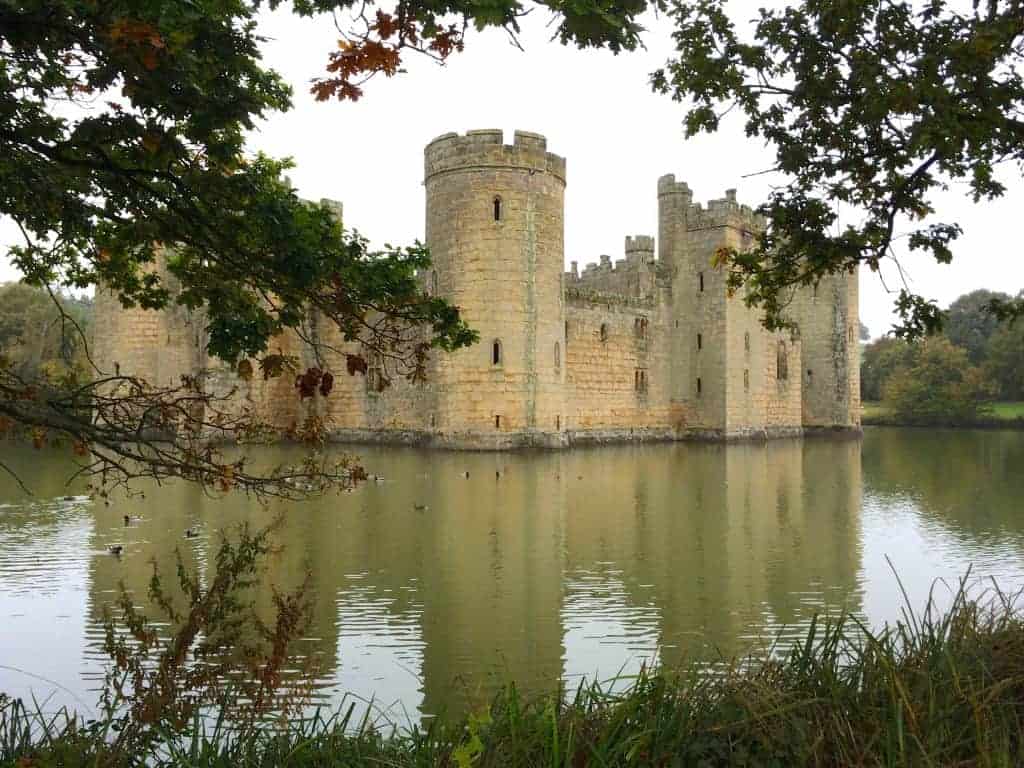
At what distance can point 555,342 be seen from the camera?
2567 cm

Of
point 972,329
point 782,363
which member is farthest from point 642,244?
point 972,329

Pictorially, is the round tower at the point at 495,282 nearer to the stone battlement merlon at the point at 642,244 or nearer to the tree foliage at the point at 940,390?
the stone battlement merlon at the point at 642,244

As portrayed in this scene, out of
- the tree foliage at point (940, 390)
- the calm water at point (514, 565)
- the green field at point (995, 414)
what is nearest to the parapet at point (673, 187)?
the calm water at point (514, 565)

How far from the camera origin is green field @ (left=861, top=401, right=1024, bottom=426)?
4794 centimetres

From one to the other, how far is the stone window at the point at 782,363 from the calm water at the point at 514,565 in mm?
17889

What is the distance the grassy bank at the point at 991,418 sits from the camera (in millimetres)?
47531

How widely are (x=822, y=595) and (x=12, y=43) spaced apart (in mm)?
7129

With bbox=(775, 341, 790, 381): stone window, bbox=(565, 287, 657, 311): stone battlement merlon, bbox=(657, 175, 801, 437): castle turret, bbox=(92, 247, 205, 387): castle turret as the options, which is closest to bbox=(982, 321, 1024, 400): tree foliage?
bbox=(775, 341, 790, 381): stone window

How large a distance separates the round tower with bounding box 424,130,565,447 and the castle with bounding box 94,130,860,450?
40mm

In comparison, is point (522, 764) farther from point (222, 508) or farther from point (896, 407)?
point (896, 407)

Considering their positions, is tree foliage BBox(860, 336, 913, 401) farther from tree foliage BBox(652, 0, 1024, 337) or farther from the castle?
tree foliage BBox(652, 0, 1024, 337)

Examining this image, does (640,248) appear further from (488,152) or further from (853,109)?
(853,109)

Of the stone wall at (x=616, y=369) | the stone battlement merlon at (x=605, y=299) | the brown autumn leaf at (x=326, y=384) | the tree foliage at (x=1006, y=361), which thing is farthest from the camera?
the tree foliage at (x=1006, y=361)

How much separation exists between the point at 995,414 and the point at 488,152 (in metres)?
38.4
